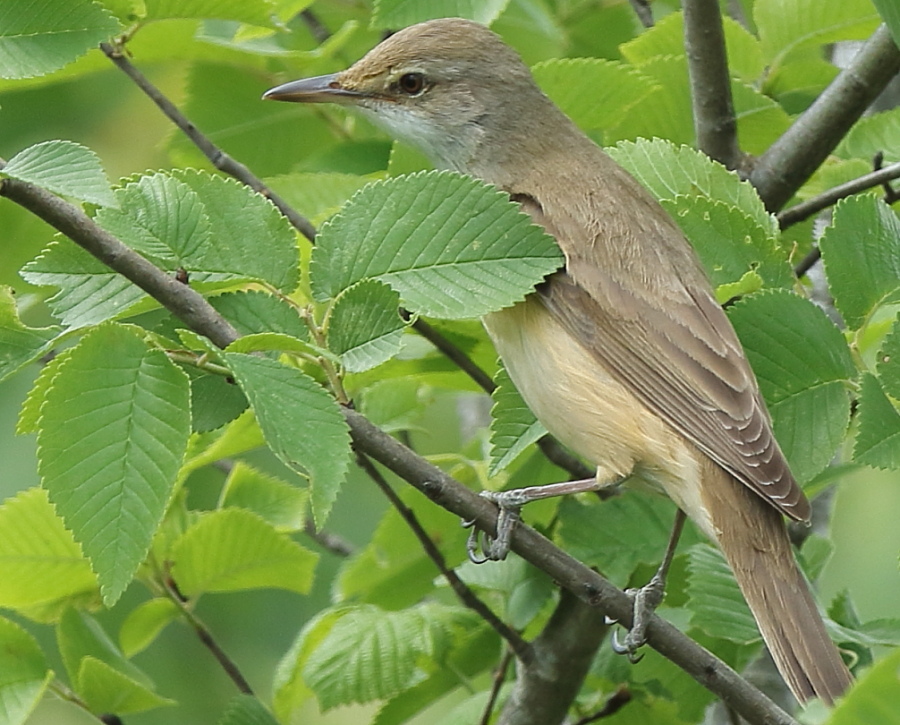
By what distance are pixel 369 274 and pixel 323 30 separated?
1.90 m

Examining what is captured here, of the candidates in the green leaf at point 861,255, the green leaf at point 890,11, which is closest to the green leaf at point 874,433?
the green leaf at point 861,255

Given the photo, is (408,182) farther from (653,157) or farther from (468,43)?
(468,43)

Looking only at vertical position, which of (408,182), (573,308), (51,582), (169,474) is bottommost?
(51,582)

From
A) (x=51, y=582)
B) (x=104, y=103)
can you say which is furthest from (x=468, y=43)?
Answer: (x=104, y=103)

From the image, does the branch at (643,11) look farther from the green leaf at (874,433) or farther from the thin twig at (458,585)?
the green leaf at (874,433)

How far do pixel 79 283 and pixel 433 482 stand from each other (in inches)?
27.1

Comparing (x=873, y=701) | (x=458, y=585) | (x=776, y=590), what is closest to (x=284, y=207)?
(x=458, y=585)

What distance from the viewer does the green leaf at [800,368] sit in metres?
2.37

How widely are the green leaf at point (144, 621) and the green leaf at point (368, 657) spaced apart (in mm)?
346

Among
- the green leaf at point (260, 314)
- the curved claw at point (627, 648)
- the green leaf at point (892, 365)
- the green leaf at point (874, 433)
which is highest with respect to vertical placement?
the green leaf at point (260, 314)

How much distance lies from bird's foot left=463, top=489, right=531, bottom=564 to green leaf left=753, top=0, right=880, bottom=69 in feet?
4.51

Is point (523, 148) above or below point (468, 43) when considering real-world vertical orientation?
below

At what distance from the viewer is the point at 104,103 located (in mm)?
5426

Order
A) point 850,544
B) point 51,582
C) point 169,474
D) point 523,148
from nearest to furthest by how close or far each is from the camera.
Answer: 1. point 169,474
2. point 51,582
3. point 523,148
4. point 850,544
